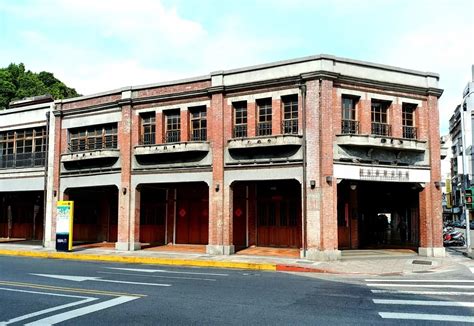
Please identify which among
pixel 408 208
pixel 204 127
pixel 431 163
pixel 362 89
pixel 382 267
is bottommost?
pixel 382 267

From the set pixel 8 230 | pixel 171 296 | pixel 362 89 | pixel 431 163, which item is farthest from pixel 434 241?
pixel 8 230

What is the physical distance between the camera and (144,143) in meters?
24.0

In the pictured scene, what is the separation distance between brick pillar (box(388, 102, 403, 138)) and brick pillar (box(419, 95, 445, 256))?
150 centimetres

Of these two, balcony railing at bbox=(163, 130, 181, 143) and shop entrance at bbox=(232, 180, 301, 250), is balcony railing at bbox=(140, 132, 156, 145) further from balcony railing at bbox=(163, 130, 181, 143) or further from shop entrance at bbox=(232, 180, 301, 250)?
shop entrance at bbox=(232, 180, 301, 250)

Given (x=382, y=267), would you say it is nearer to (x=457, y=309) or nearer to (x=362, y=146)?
(x=362, y=146)

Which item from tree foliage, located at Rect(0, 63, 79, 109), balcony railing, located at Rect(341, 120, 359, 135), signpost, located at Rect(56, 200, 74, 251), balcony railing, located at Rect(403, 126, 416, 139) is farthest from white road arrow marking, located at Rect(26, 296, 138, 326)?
tree foliage, located at Rect(0, 63, 79, 109)

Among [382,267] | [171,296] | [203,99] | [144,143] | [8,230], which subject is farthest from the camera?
[8,230]

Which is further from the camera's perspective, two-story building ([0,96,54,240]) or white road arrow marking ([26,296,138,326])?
two-story building ([0,96,54,240])

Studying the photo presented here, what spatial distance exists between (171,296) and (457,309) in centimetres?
651

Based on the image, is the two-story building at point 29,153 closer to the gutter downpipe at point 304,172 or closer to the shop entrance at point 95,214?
the shop entrance at point 95,214

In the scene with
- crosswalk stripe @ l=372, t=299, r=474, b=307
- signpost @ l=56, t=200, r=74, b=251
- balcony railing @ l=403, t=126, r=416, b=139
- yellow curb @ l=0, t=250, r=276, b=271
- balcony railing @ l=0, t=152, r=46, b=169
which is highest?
balcony railing @ l=403, t=126, r=416, b=139

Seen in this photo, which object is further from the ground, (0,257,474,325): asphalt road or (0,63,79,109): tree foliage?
(0,63,79,109): tree foliage

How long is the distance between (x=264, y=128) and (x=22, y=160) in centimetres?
1644

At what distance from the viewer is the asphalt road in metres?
8.59
